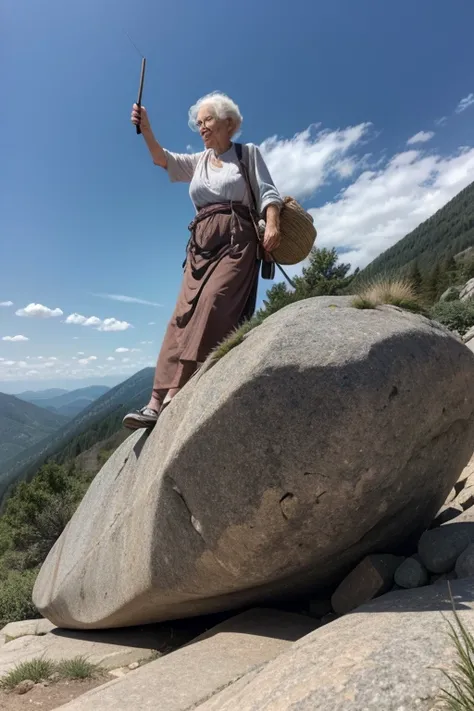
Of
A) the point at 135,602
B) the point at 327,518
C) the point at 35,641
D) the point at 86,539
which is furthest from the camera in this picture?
the point at 35,641

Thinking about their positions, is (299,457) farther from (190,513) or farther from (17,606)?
(17,606)

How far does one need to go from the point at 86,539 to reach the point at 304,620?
3.16m

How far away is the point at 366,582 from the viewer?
4.20 metres

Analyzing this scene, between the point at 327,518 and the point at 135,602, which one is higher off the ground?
the point at 327,518

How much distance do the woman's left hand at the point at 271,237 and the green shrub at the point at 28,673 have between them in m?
5.14

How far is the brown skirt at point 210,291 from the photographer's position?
16.6ft

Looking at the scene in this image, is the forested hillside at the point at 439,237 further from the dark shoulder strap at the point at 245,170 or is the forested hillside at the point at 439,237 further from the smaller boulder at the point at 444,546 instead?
the smaller boulder at the point at 444,546

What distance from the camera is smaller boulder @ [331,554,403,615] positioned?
13.5 ft

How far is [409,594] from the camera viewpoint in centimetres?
350

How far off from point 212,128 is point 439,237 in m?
163

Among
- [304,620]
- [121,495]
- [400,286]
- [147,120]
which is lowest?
[304,620]

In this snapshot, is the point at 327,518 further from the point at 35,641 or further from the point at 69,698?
the point at 35,641

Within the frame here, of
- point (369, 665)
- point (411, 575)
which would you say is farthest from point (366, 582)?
point (369, 665)

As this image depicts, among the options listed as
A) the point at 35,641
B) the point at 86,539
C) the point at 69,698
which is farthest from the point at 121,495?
the point at 35,641
